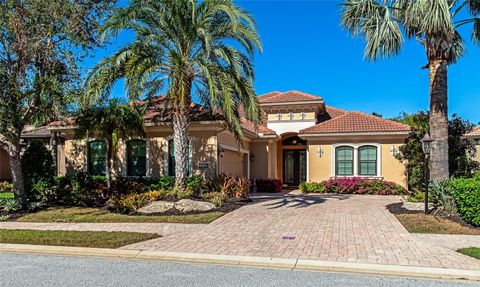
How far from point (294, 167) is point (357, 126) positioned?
A: 573 cm

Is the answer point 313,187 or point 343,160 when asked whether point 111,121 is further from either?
point 343,160

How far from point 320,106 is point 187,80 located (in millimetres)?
13071

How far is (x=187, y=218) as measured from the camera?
11.7m

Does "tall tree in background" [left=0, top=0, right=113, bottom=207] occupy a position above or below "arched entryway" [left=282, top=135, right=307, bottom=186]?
above

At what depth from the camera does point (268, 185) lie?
2217 centimetres

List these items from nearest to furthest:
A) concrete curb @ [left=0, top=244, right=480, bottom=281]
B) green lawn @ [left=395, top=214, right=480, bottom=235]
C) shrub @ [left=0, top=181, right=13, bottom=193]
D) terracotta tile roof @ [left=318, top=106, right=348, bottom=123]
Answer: concrete curb @ [left=0, top=244, right=480, bottom=281], green lawn @ [left=395, top=214, right=480, bottom=235], shrub @ [left=0, top=181, right=13, bottom=193], terracotta tile roof @ [left=318, top=106, right=348, bottom=123]

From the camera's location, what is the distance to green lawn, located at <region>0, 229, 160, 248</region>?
326 inches

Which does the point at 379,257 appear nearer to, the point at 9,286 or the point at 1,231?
the point at 9,286

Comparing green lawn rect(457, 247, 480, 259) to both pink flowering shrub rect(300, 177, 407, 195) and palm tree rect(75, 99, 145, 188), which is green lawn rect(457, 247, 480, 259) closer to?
palm tree rect(75, 99, 145, 188)

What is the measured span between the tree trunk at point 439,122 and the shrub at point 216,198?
7442mm

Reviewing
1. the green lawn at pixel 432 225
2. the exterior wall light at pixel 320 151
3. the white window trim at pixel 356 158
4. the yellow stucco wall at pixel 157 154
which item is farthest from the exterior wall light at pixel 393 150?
the yellow stucco wall at pixel 157 154

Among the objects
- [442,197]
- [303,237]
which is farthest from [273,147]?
[303,237]

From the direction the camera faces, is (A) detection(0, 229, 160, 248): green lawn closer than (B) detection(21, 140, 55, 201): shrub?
Yes

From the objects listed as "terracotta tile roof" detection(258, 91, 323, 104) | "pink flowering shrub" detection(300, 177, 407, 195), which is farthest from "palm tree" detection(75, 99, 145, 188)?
"pink flowering shrub" detection(300, 177, 407, 195)
